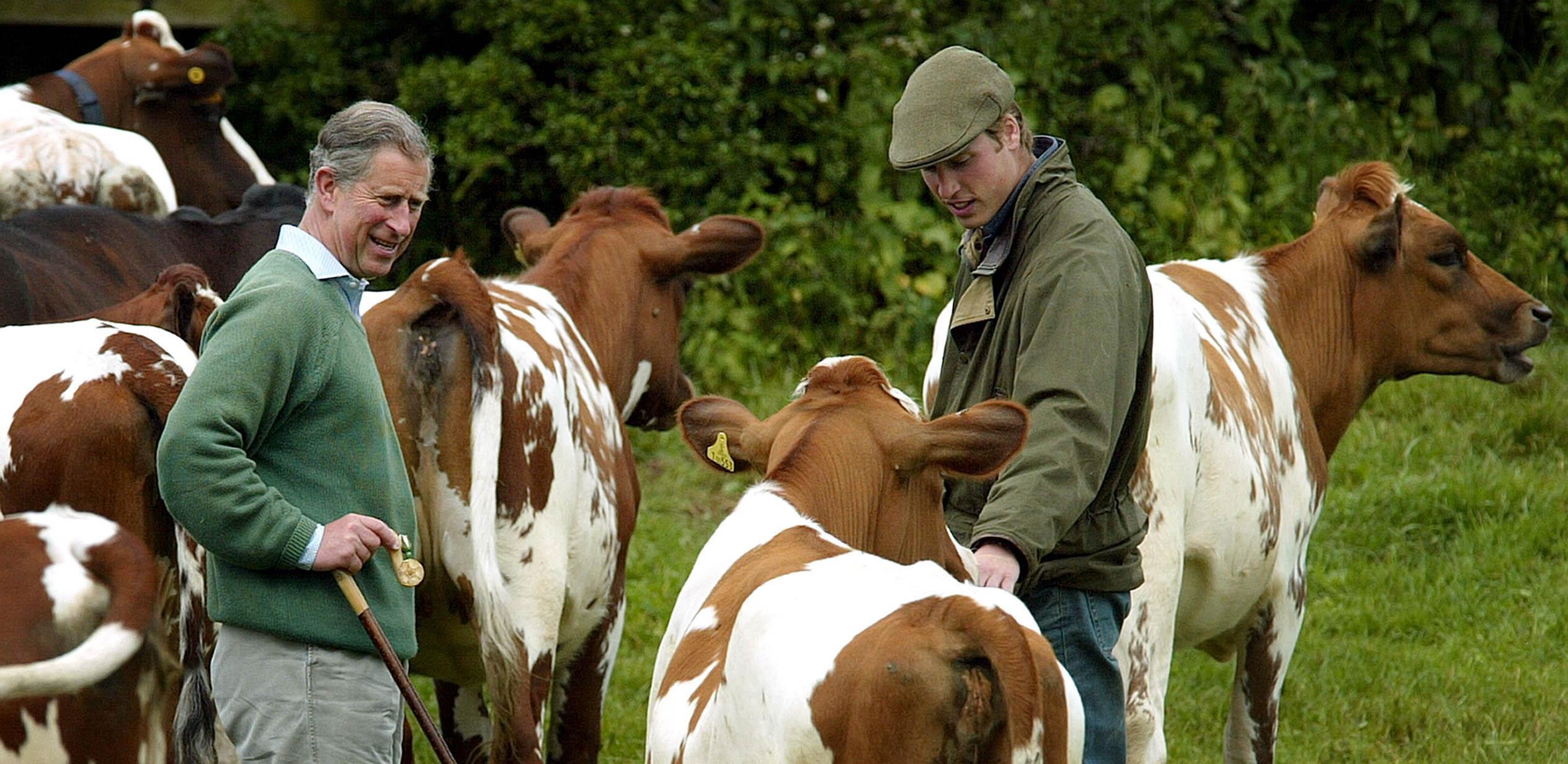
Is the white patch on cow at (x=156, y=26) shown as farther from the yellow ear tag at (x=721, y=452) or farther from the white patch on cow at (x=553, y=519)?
the yellow ear tag at (x=721, y=452)

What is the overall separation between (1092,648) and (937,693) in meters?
1.16

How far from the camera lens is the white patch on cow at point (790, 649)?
2.61 m

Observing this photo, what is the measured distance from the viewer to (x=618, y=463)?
5.16 m

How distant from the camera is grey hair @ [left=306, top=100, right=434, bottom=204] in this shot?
3.04 m

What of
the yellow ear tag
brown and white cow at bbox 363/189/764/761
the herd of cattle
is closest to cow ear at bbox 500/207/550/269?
the herd of cattle

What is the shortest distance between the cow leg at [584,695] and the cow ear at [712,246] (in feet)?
4.39

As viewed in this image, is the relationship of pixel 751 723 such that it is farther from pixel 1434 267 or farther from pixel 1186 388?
pixel 1434 267

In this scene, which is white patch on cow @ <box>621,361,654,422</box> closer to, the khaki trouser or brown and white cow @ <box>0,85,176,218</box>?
brown and white cow @ <box>0,85,176,218</box>

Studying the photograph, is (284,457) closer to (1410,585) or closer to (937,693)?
(937,693)

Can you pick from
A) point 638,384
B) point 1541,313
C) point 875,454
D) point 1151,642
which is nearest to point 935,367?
point 1151,642

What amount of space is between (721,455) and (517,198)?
6.86 m

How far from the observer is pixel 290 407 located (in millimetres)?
2979

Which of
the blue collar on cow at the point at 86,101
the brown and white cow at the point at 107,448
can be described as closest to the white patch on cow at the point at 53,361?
the brown and white cow at the point at 107,448

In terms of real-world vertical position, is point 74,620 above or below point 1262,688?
above
